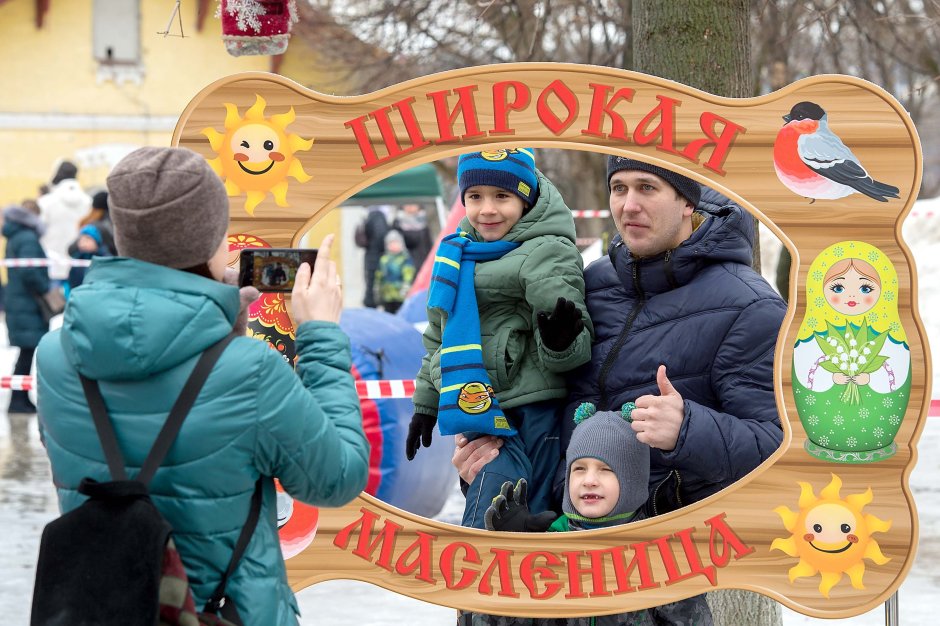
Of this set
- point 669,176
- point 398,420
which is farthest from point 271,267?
point 398,420

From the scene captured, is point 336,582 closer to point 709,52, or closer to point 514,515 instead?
point 514,515

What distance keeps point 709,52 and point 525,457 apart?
77.2 inches

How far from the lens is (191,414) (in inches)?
99.4

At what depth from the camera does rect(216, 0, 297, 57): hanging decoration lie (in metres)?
4.41

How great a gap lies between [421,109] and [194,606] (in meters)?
1.77

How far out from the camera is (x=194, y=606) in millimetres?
2533

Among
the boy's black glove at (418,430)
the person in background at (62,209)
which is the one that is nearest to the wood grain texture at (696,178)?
the boy's black glove at (418,430)

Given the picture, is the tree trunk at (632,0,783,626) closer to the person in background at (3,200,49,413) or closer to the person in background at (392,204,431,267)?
the person in background at (3,200,49,413)

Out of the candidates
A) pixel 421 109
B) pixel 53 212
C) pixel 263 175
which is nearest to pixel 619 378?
pixel 421 109

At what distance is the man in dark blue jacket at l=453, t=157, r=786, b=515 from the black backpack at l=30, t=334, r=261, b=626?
142cm

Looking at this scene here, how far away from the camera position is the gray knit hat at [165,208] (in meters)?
2.57

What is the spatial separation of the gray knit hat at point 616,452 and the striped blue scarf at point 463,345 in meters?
0.28

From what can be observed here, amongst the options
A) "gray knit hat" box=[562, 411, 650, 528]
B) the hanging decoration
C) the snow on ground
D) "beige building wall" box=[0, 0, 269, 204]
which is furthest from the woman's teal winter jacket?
"beige building wall" box=[0, 0, 269, 204]

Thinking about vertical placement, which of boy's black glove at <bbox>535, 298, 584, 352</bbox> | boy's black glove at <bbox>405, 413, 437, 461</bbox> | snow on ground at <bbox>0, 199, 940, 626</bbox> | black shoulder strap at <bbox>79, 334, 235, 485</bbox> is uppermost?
boy's black glove at <bbox>535, 298, 584, 352</bbox>
